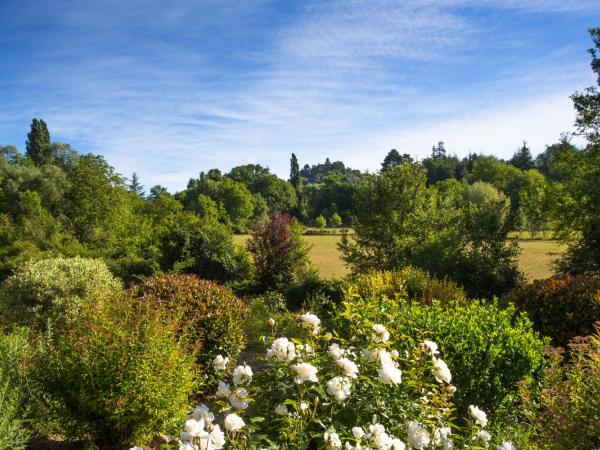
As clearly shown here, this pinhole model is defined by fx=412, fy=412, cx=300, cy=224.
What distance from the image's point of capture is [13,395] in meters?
3.75

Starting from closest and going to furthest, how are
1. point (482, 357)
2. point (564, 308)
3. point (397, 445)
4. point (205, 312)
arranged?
point (397, 445) < point (482, 357) < point (205, 312) < point (564, 308)

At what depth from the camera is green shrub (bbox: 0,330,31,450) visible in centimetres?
345

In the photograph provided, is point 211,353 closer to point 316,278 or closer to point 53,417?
point 53,417

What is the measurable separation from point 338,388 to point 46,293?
6988mm

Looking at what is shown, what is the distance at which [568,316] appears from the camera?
21.1ft

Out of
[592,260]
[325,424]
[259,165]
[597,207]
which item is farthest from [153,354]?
[259,165]

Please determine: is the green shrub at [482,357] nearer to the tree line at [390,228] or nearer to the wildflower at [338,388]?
the wildflower at [338,388]

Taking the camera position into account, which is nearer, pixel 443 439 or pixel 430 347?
pixel 443 439

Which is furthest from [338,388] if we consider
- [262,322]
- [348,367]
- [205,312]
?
[262,322]

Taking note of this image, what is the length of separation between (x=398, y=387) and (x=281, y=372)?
35.2 inches

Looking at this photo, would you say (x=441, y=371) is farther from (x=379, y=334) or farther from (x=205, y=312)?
(x=205, y=312)

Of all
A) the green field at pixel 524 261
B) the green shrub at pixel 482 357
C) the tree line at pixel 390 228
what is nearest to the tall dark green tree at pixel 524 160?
the green field at pixel 524 261

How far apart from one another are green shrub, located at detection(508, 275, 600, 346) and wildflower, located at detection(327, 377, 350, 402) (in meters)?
5.29

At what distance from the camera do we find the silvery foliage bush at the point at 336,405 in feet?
7.98
